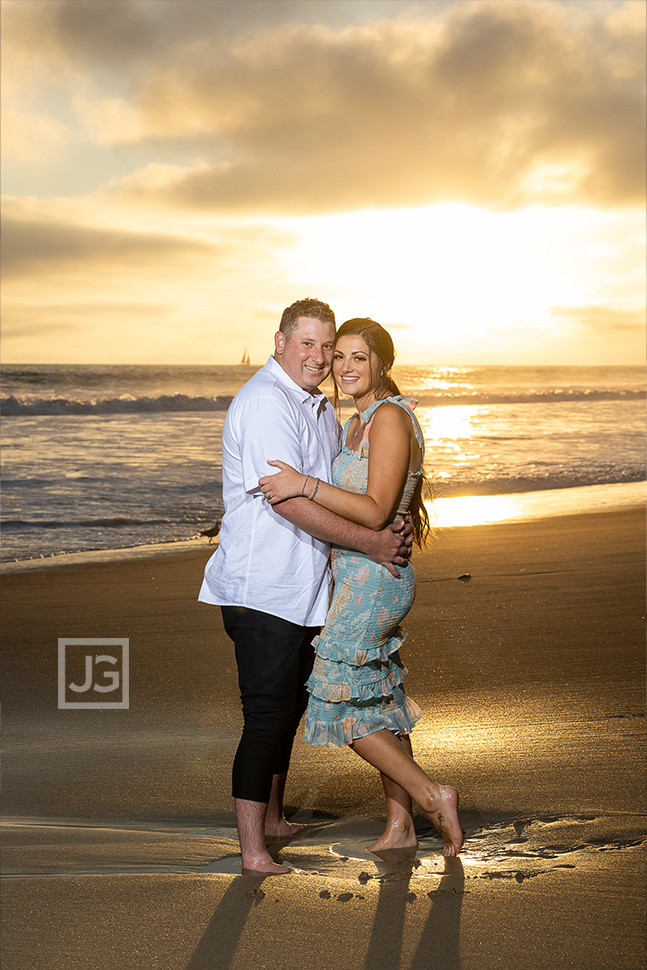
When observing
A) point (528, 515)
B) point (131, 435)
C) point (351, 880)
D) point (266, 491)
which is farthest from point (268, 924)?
point (131, 435)

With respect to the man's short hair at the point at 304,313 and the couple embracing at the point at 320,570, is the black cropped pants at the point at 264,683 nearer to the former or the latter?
the couple embracing at the point at 320,570

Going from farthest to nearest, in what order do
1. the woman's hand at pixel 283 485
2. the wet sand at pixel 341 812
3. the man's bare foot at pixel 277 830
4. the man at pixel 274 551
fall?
1. the man's bare foot at pixel 277 830
2. the man at pixel 274 551
3. the woman's hand at pixel 283 485
4. the wet sand at pixel 341 812

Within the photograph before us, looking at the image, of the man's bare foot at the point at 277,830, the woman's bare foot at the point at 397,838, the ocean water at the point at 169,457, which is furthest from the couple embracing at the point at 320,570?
the ocean water at the point at 169,457

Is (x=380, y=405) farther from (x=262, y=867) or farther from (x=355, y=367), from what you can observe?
(x=262, y=867)

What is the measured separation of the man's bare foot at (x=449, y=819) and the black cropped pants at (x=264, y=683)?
571mm

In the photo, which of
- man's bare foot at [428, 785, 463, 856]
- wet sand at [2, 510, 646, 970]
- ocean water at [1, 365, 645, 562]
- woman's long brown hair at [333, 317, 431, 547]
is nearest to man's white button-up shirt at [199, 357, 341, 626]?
woman's long brown hair at [333, 317, 431, 547]

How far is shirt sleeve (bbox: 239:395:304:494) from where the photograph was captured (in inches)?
119

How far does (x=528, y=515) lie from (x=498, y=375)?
5806 centimetres

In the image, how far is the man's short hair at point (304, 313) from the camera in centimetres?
319

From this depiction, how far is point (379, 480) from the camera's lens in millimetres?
3053

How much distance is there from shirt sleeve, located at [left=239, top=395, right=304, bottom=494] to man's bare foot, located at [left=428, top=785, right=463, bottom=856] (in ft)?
4.02

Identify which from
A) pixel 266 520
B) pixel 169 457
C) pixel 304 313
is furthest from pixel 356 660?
pixel 169 457

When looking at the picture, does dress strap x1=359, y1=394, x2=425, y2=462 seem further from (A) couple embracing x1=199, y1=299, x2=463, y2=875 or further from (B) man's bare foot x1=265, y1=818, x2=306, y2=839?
(B) man's bare foot x1=265, y1=818, x2=306, y2=839

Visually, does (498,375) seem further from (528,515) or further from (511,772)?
(511,772)
